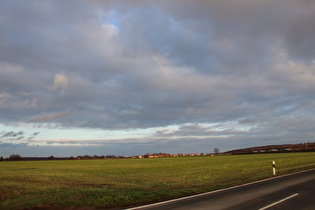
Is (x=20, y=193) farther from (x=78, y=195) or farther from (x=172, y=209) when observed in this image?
(x=172, y=209)

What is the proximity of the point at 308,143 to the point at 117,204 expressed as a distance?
505ft

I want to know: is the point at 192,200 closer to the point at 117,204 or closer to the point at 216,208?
the point at 216,208

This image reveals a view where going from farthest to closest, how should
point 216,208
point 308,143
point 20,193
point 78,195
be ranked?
point 308,143 → point 20,193 → point 78,195 → point 216,208

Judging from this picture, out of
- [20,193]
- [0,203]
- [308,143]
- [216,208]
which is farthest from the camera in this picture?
[308,143]

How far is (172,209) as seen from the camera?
9.73 meters

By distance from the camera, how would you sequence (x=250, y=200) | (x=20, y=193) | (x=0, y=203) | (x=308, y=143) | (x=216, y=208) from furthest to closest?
(x=308, y=143) → (x=20, y=193) → (x=0, y=203) → (x=250, y=200) → (x=216, y=208)

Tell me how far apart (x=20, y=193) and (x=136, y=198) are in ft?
24.9

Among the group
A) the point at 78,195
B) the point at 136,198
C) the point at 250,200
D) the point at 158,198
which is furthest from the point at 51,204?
the point at 250,200

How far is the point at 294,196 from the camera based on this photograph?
11.4 m

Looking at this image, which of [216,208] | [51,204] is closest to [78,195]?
[51,204]

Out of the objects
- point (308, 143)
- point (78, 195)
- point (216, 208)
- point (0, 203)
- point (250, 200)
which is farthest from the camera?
point (308, 143)

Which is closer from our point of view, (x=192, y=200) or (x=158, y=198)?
(x=192, y=200)

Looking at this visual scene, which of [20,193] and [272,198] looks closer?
[272,198]

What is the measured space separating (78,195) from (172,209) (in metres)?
6.14
